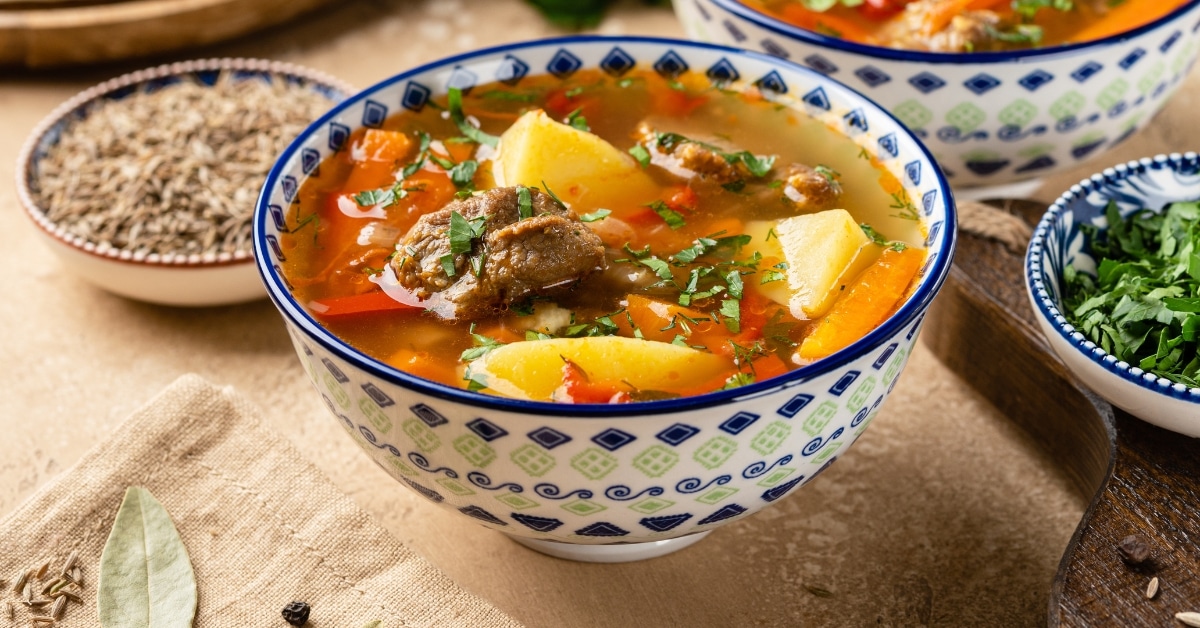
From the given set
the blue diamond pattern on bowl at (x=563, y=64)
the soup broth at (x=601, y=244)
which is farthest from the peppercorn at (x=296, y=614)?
the blue diamond pattern on bowl at (x=563, y=64)

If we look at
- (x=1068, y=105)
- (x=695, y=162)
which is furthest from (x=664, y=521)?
(x=1068, y=105)

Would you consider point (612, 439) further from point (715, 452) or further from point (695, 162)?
point (695, 162)

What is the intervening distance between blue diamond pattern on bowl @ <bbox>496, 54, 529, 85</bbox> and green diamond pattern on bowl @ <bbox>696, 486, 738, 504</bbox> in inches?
56.0

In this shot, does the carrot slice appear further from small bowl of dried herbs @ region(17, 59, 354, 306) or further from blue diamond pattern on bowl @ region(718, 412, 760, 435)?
small bowl of dried herbs @ region(17, 59, 354, 306)

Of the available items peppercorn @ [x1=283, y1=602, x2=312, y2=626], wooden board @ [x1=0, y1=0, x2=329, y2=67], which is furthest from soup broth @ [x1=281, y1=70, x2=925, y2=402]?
wooden board @ [x1=0, y1=0, x2=329, y2=67]

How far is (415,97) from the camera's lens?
3.03 m

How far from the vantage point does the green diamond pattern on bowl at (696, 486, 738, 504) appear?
7.23 feet

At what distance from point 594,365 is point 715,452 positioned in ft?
0.99

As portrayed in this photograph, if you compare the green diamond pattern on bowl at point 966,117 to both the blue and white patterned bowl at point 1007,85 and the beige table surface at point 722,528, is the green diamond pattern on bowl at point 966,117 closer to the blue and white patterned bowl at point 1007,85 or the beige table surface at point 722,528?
the blue and white patterned bowl at point 1007,85

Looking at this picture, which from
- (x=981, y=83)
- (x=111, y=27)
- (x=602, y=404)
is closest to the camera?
(x=602, y=404)

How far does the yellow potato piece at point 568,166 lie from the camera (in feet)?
9.07

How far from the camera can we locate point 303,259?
8.40ft

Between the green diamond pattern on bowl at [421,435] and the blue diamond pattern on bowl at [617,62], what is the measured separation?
1393mm

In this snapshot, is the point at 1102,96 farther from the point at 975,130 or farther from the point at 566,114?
the point at 566,114
